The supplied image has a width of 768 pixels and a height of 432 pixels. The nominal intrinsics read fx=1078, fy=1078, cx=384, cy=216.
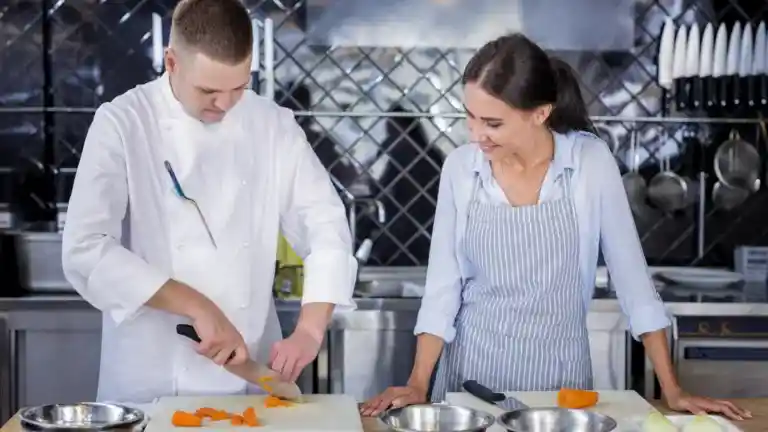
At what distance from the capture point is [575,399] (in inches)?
73.4

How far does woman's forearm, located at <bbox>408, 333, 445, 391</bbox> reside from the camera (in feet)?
7.10

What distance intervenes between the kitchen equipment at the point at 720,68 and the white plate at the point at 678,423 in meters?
2.06

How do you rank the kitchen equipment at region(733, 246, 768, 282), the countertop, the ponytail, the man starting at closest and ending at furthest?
the countertop, the man, the ponytail, the kitchen equipment at region(733, 246, 768, 282)

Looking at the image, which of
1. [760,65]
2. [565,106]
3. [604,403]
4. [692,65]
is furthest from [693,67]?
[604,403]

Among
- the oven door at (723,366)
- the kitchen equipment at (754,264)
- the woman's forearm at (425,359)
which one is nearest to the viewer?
the woman's forearm at (425,359)

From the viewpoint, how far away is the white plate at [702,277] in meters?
3.52

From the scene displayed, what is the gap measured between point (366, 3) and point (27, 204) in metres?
1.37

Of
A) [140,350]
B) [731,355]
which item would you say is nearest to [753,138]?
[731,355]

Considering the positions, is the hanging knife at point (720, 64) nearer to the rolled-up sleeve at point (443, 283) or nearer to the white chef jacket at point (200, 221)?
the rolled-up sleeve at point (443, 283)

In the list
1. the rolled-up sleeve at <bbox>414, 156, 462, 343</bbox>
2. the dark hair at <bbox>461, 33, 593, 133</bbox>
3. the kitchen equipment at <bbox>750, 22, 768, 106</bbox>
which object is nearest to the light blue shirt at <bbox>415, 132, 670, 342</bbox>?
the rolled-up sleeve at <bbox>414, 156, 462, 343</bbox>

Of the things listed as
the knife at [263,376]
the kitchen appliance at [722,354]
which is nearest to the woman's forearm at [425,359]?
the knife at [263,376]

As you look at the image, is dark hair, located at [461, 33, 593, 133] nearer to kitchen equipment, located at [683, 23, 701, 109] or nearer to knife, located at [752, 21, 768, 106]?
kitchen equipment, located at [683, 23, 701, 109]

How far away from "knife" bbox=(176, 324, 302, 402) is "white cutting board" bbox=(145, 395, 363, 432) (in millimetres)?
26

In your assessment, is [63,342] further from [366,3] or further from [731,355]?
[731,355]
